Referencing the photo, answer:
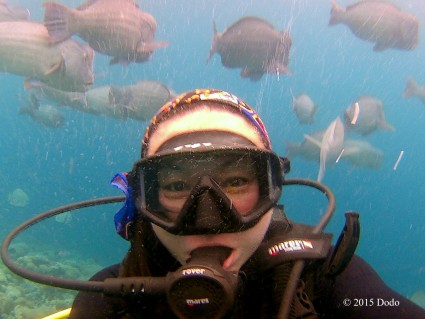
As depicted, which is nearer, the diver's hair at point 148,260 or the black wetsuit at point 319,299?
the black wetsuit at point 319,299

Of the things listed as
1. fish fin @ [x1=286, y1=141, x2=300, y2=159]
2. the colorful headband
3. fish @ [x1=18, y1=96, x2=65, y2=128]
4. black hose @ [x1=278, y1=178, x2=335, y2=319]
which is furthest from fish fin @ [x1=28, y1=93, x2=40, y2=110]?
black hose @ [x1=278, y1=178, x2=335, y2=319]

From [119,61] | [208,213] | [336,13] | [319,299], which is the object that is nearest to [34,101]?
[119,61]

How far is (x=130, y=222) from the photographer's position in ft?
7.45

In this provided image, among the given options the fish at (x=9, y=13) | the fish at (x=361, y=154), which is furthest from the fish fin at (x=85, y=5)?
the fish at (x=361, y=154)

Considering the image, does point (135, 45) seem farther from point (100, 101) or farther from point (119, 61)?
point (100, 101)

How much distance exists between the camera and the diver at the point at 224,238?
1672 millimetres

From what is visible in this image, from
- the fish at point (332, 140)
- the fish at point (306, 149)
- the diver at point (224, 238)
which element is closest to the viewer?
the diver at point (224, 238)

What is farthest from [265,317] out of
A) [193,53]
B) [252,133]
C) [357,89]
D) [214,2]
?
[357,89]

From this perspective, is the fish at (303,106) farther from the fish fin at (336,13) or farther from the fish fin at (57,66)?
the fish fin at (57,66)

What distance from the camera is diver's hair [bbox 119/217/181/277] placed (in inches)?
82.1

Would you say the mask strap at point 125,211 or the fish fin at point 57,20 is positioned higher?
the fish fin at point 57,20

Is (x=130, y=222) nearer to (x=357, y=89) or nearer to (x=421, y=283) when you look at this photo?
(x=421, y=283)

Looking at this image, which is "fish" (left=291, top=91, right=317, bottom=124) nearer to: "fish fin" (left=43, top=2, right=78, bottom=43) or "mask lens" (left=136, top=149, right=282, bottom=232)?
"fish fin" (left=43, top=2, right=78, bottom=43)

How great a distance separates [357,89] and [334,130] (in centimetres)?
5183
